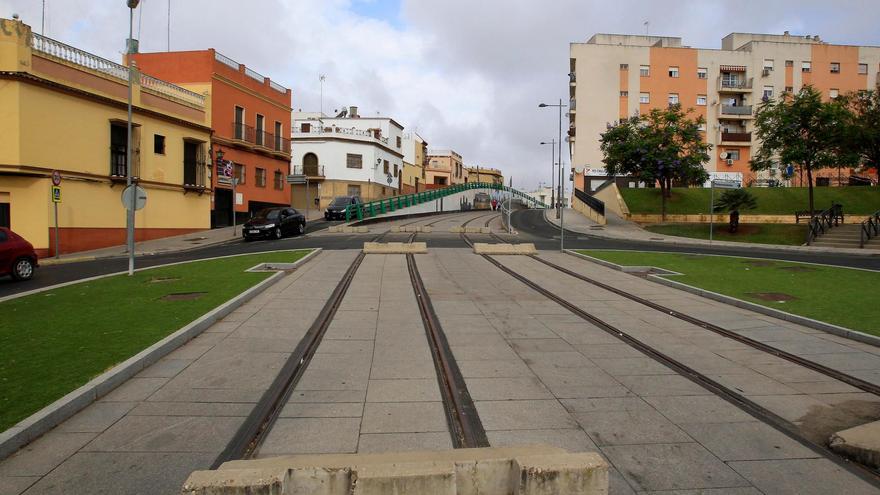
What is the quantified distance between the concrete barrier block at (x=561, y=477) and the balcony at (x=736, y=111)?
63.8 m

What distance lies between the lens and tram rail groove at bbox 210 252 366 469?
418 centimetres

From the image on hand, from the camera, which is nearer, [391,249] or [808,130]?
[391,249]

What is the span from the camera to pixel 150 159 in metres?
26.6

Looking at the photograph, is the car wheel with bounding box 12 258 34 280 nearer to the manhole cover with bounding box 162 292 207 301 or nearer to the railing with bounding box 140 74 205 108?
the manhole cover with bounding box 162 292 207 301

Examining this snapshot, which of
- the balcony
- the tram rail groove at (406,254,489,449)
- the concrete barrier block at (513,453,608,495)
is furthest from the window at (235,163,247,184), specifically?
the balcony

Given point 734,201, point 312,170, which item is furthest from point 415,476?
point 312,170

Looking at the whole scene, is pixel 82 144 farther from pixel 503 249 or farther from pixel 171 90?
pixel 503 249

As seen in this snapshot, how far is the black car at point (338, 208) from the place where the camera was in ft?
132

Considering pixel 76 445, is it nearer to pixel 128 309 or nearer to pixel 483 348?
pixel 483 348

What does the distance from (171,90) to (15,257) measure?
58.3 feet

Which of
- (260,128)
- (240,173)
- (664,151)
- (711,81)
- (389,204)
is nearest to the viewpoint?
(240,173)

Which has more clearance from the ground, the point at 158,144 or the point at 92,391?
the point at 158,144

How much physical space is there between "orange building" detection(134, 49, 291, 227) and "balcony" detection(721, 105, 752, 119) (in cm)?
4604

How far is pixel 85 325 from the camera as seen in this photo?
7.75 meters
